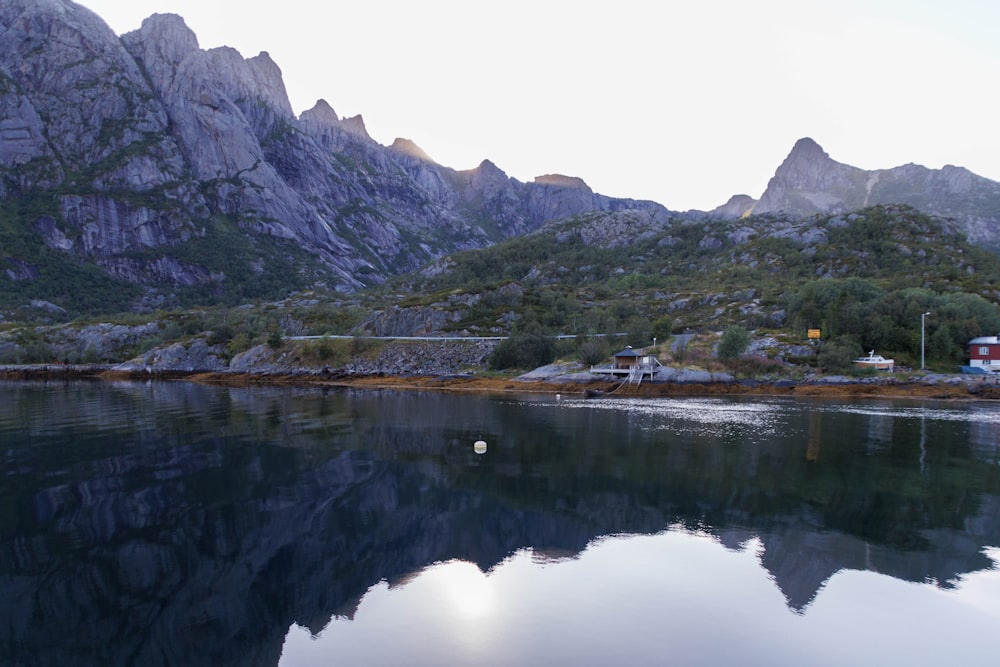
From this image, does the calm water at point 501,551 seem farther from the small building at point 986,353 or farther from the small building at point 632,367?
the small building at point 986,353

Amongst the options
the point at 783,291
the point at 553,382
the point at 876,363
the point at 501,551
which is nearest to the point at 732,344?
the point at 876,363

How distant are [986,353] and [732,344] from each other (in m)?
34.8

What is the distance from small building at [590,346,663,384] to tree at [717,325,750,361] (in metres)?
9.27

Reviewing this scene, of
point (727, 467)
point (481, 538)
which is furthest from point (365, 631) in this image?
point (727, 467)

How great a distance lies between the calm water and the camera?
47.7ft

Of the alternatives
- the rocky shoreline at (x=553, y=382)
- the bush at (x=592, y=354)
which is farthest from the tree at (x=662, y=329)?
the rocky shoreline at (x=553, y=382)

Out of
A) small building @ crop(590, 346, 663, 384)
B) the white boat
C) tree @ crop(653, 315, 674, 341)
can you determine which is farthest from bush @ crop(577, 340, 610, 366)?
the white boat

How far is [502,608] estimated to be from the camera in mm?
16297

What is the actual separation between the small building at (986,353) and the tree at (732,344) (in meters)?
31.6

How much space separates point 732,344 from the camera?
8300 centimetres

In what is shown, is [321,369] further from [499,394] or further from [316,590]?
[316,590]

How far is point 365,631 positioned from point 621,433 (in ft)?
109

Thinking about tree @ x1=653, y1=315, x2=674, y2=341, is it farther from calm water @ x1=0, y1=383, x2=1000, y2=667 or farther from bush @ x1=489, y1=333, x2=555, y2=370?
calm water @ x1=0, y1=383, x2=1000, y2=667

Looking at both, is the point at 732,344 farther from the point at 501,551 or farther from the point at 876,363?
the point at 501,551
